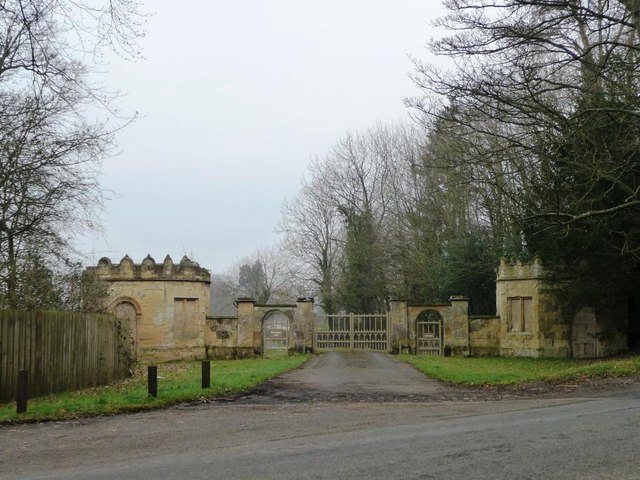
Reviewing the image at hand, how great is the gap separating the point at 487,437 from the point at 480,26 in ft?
41.1

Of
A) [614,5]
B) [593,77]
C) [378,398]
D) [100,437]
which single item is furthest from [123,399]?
[614,5]

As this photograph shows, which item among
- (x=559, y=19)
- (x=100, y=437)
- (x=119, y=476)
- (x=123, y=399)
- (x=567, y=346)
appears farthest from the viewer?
(x=567, y=346)

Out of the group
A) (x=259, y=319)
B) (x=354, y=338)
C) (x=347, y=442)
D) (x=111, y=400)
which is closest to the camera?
(x=347, y=442)

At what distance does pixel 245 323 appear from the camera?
34.7 m

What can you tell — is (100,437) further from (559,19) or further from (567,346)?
(567,346)

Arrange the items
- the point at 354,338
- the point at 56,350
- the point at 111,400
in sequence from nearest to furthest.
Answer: the point at 111,400
the point at 56,350
the point at 354,338

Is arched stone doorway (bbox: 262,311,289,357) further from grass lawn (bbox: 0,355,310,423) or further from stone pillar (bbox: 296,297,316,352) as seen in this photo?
grass lawn (bbox: 0,355,310,423)

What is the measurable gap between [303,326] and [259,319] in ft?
7.59

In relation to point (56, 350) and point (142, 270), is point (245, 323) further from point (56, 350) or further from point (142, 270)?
point (56, 350)

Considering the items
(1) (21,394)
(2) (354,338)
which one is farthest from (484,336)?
(1) (21,394)

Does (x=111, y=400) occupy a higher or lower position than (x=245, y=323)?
lower

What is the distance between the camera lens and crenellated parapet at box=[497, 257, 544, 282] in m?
32.7

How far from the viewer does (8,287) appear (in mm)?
18094

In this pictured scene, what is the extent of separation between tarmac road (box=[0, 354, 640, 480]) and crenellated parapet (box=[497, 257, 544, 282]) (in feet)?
62.3
